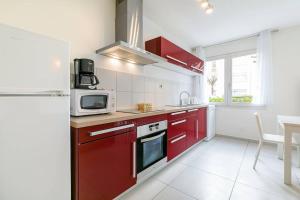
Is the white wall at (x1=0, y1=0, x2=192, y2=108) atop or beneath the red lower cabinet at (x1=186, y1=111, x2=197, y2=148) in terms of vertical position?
atop

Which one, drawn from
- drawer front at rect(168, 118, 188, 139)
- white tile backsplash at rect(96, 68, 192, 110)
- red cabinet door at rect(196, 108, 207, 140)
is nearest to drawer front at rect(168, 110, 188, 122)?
drawer front at rect(168, 118, 188, 139)

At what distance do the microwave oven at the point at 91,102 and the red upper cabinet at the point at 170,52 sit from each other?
3.80 feet

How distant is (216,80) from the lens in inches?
154

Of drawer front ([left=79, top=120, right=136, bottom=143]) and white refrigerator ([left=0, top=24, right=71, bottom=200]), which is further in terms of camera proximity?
drawer front ([left=79, top=120, right=136, bottom=143])

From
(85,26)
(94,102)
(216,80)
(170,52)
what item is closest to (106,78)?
(94,102)

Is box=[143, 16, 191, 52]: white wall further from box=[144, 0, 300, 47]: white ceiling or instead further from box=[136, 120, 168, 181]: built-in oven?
box=[136, 120, 168, 181]: built-in oven

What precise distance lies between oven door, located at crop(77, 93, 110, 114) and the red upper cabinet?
1.22 m

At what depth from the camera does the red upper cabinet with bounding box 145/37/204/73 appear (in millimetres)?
2227

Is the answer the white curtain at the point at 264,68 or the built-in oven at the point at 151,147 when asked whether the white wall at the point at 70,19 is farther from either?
the white curtain at the point at 264,68

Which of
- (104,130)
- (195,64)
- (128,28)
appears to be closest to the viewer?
(104,130)

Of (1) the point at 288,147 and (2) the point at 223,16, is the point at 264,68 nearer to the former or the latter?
(2) the point at 223,16

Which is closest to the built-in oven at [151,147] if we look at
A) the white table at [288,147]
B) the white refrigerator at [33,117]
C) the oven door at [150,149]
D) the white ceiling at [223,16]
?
the oven door at [150,149]

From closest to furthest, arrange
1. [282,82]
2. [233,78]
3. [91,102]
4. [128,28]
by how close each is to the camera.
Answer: [91,102] → [128,28] → [282,82] → [233,78]

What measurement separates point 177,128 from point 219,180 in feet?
2.82
